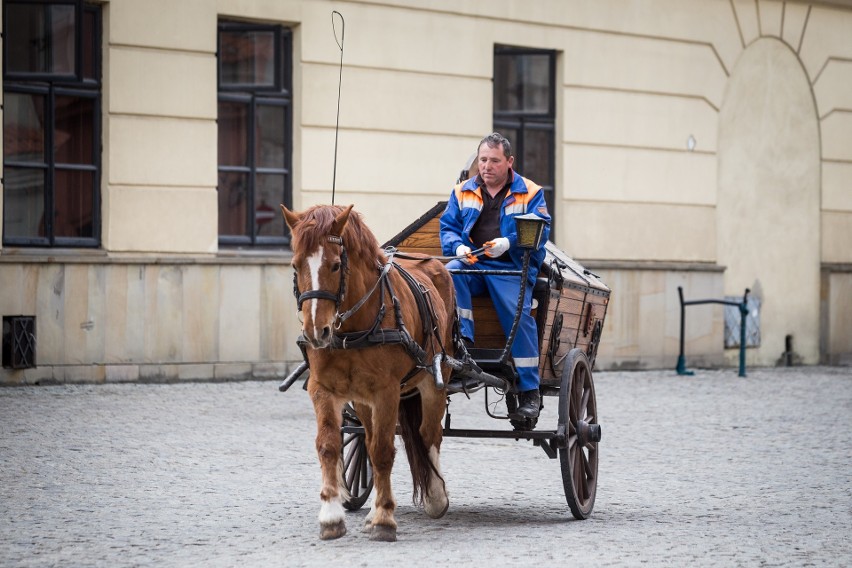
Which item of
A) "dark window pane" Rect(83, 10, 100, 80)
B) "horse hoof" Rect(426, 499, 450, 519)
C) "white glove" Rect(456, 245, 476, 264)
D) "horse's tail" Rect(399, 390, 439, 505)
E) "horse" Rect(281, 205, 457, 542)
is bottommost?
"horse hoof" Rect(426, 499, 450, 519)

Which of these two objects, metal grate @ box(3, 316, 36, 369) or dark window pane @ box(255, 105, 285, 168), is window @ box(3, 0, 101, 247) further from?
dark window pane @ box(255, 105, 285, 168)

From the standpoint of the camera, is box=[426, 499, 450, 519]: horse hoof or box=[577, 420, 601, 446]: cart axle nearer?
box=[426, 499, 450, 519]: horse hoof

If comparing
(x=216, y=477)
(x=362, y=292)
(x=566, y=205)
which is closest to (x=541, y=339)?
(x=362, y=292)

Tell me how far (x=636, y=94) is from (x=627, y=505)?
1144 centimetres

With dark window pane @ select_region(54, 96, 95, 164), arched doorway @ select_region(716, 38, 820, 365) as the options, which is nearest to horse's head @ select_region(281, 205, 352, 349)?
dark window pane @ select_region(54, 96, 95, 164)

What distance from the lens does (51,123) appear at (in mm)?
14734

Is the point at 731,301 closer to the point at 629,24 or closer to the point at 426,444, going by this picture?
the point at 629,24

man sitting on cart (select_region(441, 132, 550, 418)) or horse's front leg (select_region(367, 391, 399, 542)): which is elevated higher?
man sitting on cart (select_region(441, 132, 550, 418))

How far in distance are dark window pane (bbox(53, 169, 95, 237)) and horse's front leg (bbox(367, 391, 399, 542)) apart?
8.69 m

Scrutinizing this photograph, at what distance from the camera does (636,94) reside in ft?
62.3

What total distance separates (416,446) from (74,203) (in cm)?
831

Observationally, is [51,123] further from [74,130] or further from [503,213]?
[503,213]

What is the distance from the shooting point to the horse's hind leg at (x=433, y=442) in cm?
762

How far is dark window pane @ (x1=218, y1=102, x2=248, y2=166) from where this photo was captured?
628 inches
